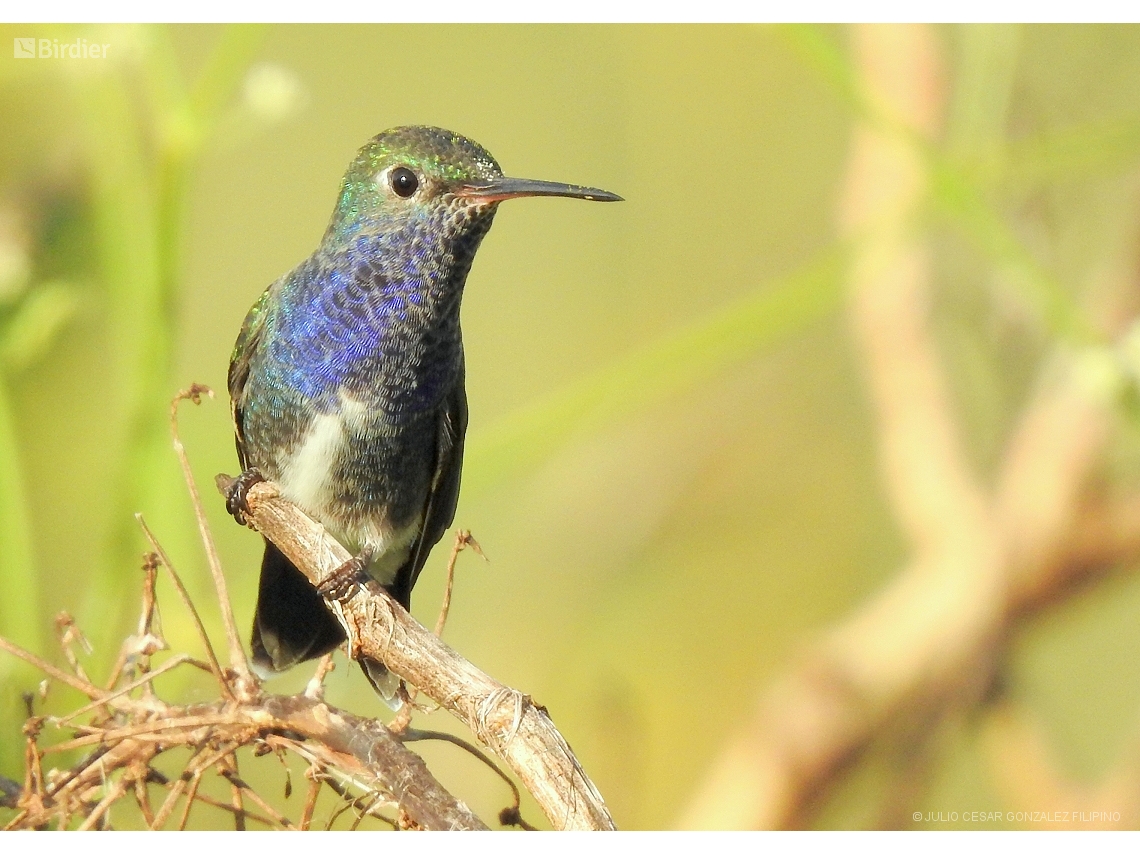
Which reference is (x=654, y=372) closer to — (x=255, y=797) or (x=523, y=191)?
(x=523, y=191)

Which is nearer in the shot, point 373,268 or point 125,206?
point 373,268

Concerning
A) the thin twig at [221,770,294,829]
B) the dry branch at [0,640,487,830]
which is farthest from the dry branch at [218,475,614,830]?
the thin twig at [221,770,294,829]

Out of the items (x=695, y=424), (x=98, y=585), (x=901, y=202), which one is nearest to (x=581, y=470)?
(x=695, y=424)

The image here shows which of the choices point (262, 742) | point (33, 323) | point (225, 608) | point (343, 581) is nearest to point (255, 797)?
point (262, 742)

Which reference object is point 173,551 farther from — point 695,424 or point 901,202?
point 901,202

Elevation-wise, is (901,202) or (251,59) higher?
(251,59)

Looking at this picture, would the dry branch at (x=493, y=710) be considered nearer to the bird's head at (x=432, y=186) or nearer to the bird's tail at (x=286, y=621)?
the bird's tail at (x=286, y=621)
